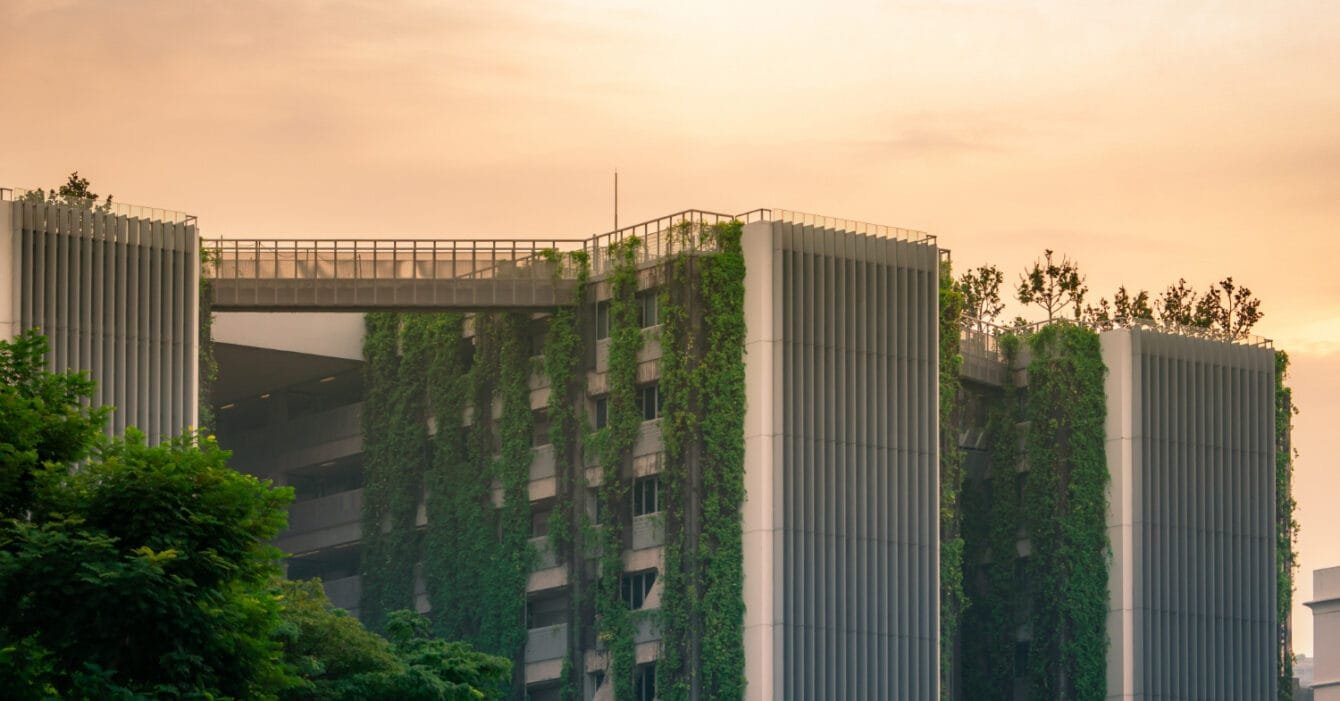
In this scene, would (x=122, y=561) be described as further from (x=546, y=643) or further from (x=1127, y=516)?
(x=1127, y=516)

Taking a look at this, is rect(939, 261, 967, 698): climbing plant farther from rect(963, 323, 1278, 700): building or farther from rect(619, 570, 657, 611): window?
rect(619, 570, 657, 611): window

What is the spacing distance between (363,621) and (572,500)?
11.4 metres

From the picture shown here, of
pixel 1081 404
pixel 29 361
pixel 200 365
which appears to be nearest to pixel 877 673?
pixel 1081 404

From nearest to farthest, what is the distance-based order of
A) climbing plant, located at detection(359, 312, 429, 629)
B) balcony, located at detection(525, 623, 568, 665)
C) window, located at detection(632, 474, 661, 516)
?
window, located at detection(632, 474, 661, 516)
balcony, located at detection(525, 623, 568, 665)
climbing plant, located at detection(359, 312, 429, 629)

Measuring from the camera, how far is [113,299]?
98.6 meters

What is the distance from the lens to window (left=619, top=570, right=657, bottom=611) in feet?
351

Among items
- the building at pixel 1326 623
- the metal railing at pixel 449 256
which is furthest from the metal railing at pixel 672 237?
the building at pixel 1326 623

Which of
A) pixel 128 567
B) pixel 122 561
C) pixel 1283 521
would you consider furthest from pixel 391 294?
pixel 128 567

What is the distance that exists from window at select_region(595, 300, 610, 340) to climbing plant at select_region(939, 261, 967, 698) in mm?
11956

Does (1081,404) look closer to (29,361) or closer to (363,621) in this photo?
(363,621)

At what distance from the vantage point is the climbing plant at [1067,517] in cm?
11619

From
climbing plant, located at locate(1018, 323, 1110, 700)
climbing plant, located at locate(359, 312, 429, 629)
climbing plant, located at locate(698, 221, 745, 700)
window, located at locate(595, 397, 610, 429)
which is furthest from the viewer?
climbing plant, located at locate(1018, 323, 1110, 700)

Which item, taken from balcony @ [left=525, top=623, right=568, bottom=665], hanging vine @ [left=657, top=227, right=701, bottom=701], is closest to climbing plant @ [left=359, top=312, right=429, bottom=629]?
balcony @ [left=525, top=623, right=568, bottom=665]

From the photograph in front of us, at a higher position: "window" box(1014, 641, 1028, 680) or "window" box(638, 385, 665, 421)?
"window" box(638, 385, 665, 421)
